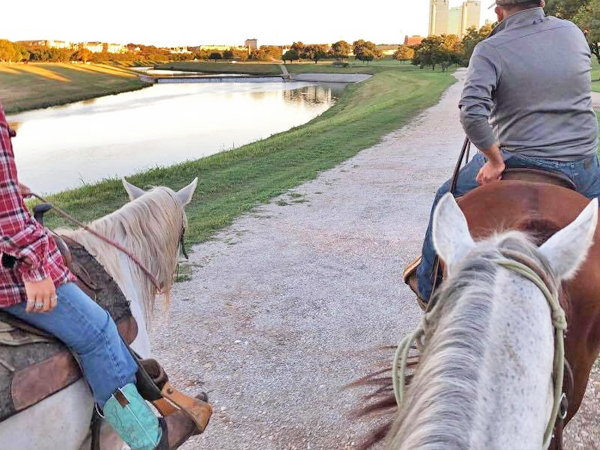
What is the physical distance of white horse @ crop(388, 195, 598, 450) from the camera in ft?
3.68

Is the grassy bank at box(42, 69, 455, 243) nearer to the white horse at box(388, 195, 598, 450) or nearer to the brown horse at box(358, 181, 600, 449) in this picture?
the brown horse at box(358, 181, 600, 449)

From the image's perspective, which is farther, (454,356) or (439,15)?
(439,15)

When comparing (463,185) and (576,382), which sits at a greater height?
(463,185)

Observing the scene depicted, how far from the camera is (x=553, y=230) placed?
78.2 inches

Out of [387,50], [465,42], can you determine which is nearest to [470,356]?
[465,42]

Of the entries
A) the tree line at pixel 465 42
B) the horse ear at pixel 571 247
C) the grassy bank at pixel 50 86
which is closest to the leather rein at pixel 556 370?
the horse ear at pixel 571 247

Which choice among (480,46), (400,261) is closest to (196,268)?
(400,261)

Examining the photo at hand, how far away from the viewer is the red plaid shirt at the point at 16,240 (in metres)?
1.72

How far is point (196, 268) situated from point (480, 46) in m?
4.12

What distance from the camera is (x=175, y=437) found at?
7.91ft

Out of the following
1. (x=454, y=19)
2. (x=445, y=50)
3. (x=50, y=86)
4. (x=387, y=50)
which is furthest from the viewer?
(x=387, y=50)

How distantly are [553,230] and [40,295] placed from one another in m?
1.98

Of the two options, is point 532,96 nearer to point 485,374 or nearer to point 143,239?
point 485,374

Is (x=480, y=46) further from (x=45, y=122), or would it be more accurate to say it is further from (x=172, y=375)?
(x=45, y=122)
